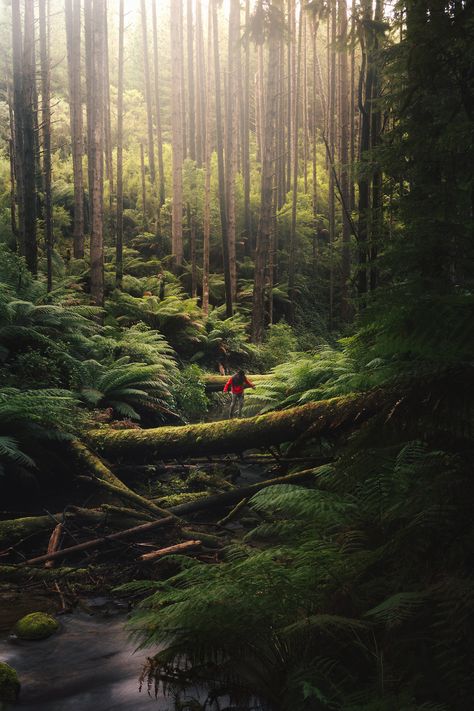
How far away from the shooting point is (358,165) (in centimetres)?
656

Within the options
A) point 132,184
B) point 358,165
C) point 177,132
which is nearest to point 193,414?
point 358,165

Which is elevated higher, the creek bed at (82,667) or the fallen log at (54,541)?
the fallen log at (54,541)

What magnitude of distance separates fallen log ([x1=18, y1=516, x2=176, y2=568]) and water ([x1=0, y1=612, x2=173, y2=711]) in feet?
2.61

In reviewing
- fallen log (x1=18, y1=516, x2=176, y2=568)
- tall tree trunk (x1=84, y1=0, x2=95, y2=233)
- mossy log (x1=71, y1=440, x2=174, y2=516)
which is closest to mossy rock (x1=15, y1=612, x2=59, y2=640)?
fallen log (x1=18, y1=516, x2=176, y2=568)

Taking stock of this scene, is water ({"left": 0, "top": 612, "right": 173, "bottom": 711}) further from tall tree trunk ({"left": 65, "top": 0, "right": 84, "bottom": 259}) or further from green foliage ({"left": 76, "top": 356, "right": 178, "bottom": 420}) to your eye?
tall tree trunk ({"left": 65, "top": 0, "right": 84, "bottom": 259})

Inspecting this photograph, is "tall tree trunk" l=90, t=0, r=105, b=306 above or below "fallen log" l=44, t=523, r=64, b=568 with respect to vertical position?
above

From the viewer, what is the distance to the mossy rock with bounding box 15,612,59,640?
4.32 meters

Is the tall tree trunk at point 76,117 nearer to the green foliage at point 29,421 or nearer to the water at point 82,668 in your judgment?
the green foliage at point 29,421

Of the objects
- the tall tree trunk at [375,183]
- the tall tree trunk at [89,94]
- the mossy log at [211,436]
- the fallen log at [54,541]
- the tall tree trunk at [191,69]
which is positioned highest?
the tall tree trunk at [191,69]

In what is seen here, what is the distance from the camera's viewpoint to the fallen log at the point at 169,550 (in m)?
5.26

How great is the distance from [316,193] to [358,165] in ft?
70.4

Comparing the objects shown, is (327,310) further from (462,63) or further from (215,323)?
(462,63)

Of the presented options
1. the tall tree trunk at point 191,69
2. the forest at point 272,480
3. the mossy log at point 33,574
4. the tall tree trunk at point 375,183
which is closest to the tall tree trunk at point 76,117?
the forest at point 272,480

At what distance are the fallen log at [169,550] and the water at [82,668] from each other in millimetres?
645
